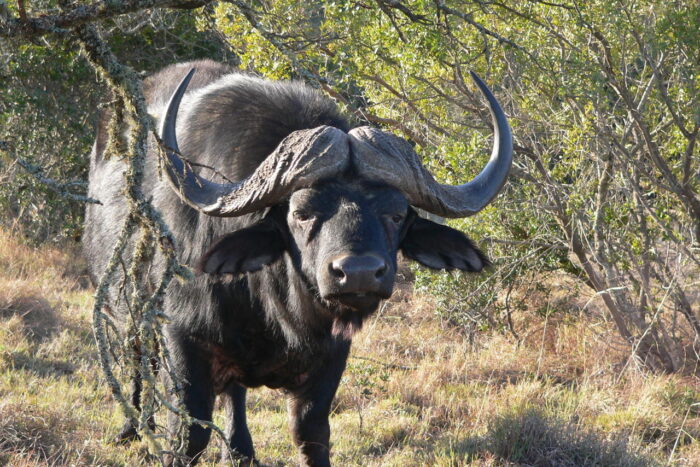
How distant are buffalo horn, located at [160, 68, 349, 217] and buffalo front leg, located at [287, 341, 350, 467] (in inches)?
43.7

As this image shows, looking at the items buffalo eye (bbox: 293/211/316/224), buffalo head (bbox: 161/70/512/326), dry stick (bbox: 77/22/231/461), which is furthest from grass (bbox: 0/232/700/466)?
dry stick (bbox: 77/22/231/461)

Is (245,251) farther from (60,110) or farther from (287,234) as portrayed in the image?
(60,110)

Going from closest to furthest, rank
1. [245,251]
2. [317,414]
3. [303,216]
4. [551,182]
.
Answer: [303,216] → [245,251] → [317,414] → [551,182]

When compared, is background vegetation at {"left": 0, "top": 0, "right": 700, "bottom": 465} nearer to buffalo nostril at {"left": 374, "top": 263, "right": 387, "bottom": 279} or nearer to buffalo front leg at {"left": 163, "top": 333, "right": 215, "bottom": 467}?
buffalo front leg at {"left": 163, "top": 333, "right": 215, "bottom": 467}

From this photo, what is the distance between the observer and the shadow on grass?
438 centimetres

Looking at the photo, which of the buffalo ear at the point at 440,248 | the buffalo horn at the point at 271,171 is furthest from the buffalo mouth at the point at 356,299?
the buffalo ear at the point at 440,248

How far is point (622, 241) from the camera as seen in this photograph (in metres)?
5.93

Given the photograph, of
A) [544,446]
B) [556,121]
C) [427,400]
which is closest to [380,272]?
[544,446]

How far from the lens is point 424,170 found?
4039mm

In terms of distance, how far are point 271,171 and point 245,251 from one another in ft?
1.34

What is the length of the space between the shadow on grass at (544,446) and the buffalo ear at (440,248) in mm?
1072

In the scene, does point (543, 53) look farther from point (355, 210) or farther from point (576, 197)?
point (355, 210)

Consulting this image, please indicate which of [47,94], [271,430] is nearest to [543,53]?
[271,430]

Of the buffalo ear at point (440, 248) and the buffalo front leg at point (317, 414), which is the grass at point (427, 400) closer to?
the buffalo front leg at point (317, 414)
